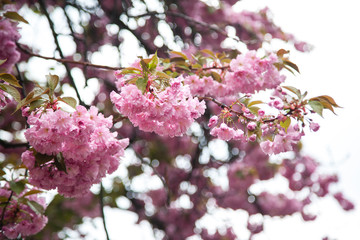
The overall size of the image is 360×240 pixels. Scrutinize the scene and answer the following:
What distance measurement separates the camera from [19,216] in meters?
1.86

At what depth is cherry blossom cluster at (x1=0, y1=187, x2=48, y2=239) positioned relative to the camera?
6.01ft

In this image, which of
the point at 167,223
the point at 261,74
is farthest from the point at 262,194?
the point at 261,74

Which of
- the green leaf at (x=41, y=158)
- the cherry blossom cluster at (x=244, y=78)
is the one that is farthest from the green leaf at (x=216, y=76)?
the green leaf at (x=41, y=158)

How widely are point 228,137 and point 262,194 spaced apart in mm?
4709

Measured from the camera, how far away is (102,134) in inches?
52.3

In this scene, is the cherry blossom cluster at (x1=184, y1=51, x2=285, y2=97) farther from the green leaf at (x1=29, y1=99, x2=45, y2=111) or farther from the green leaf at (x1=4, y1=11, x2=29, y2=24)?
the green leaf at (x1=4, y1=11, x2=29, y2=24)

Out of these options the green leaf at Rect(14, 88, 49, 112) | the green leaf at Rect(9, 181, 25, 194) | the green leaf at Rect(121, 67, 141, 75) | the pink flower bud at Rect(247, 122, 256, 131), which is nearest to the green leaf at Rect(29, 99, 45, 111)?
the green leaf at Rect(14, 88, 49, 112)

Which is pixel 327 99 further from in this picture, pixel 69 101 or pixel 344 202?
pixel 344 202

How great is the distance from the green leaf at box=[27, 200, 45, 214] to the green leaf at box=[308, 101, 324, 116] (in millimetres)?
1464

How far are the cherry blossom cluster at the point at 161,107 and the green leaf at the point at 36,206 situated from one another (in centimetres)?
81

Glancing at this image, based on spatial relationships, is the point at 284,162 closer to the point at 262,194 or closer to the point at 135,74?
the point at 262,194

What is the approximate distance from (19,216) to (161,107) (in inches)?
45.3

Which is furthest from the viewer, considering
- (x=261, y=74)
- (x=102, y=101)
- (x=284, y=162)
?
(x=284, y=162)

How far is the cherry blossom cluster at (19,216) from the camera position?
6.01 feet
